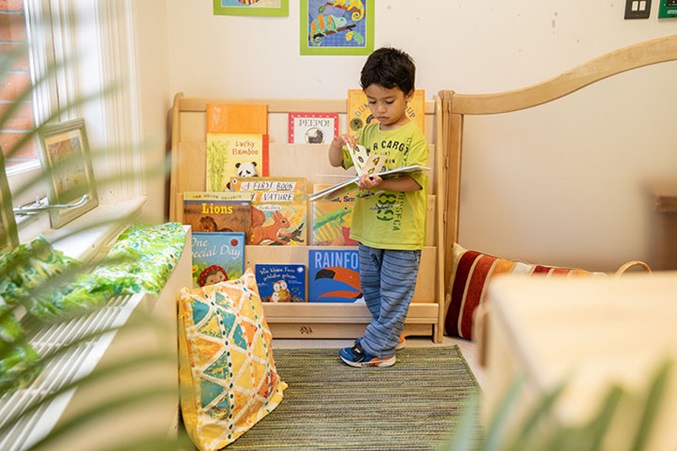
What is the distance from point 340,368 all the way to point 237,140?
3.06 feet

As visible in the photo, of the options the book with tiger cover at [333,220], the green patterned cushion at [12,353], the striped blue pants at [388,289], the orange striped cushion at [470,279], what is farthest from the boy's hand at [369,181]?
the green patterned cushion at [12,353]

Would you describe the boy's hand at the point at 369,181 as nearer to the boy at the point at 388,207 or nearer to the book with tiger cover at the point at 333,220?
the boy at the point at 388,207

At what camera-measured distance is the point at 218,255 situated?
8.88ft

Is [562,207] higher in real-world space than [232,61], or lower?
lower

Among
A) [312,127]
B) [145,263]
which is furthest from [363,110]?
[145,263]

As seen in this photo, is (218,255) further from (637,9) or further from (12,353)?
(12,353)

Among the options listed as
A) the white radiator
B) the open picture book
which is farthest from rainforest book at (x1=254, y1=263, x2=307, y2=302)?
the white radiator

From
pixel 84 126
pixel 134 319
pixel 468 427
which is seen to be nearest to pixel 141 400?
pixel 134 319

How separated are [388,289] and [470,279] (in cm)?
45

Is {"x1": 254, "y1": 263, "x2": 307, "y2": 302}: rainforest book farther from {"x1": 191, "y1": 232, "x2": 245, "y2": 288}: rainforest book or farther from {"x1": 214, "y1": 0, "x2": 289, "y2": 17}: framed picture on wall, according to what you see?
{"x1": 214, "y1": 0, "x2": 289, "y2": 17}: framed picture on wall

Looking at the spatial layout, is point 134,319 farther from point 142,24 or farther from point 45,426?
point 142,24

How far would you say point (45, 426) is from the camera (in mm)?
979

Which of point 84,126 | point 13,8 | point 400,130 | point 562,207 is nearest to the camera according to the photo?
point 13,8

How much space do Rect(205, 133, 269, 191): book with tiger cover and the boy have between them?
15.0 inches
